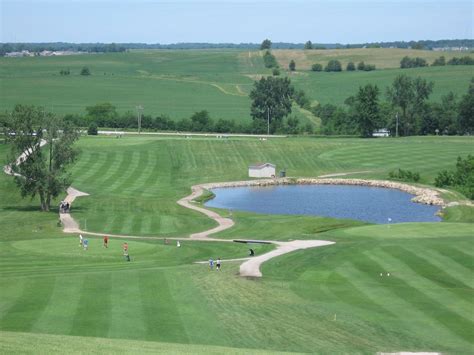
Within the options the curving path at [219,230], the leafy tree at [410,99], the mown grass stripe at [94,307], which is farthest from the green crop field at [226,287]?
the leafy tree at [410,99]

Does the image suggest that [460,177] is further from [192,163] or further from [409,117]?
[409,117]

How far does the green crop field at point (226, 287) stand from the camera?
37.1 metres

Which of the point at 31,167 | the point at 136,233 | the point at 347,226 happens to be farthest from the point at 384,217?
the point at 31,167

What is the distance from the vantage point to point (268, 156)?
124m

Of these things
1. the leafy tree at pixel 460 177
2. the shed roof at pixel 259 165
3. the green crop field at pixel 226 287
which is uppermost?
the green crop field at pixel 226 287

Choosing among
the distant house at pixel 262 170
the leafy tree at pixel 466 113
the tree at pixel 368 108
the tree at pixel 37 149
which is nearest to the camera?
the tree at pixel 37 149

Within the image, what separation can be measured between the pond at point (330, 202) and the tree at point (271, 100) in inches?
2203

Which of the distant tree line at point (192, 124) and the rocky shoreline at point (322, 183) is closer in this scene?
the rocky shoreline at point (322, 183)

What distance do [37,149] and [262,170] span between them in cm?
3798

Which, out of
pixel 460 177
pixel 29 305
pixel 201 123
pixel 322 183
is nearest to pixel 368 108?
pixel 201 123

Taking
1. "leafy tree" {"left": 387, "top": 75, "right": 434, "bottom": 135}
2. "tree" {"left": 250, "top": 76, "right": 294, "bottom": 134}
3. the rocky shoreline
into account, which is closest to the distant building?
"leafy tree" {"left": 387, "top": 75, "right": 434, "bottom": 135}

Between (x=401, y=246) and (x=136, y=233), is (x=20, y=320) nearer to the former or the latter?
(x=401, y=246)

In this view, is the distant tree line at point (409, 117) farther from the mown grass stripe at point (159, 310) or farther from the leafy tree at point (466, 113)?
the mown grass stripe at point (159, 310)

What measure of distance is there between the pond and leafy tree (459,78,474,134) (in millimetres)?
47733
